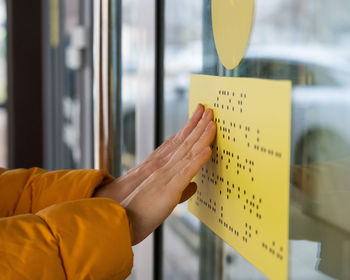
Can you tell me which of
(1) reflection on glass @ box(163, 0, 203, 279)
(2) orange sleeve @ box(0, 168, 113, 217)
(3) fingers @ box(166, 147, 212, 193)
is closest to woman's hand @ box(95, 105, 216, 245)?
(3) fingers @ box(166, 147, 212, 193)

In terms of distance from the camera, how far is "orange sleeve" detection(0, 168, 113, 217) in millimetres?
668

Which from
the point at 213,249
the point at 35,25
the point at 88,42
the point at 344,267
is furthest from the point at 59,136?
the point at 344,267

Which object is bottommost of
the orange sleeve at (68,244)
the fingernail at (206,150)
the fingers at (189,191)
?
the orange sleeve at (68,244)

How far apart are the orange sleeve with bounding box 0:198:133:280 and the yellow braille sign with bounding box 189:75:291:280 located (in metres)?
0.10

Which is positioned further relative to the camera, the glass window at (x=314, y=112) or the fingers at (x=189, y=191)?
the fingers at (x=189, y=191)

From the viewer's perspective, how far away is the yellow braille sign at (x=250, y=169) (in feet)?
1.30

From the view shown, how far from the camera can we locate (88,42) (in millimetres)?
1496

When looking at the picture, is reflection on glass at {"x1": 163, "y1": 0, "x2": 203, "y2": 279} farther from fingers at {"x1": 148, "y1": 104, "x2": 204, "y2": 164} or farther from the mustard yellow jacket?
the mustard yellow jacket

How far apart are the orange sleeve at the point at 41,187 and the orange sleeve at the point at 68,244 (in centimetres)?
15

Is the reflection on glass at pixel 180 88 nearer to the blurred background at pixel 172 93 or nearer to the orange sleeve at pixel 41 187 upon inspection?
the blurred background at pixel 172 93

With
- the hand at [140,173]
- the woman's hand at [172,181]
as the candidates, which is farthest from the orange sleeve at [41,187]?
the woman's hand at [172,181]

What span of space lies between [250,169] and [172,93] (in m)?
0.45

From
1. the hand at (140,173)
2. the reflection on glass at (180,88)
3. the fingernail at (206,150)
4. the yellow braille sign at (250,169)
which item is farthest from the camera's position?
the reflection on glass at (180,88)

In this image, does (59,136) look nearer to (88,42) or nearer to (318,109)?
(88,42)
